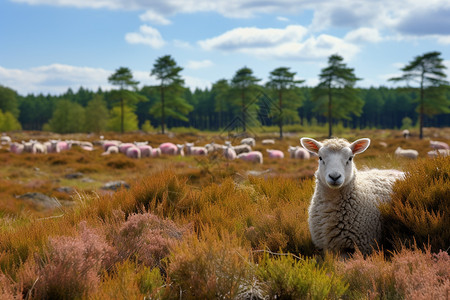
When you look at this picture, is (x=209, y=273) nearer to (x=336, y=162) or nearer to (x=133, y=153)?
(x=336, y=162)

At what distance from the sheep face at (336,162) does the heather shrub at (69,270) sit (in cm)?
238

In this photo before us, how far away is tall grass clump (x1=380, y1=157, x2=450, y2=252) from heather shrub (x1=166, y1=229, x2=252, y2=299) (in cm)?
168

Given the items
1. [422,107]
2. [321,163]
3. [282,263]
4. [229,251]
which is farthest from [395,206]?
[422,107]

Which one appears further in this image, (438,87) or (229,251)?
(438,87)

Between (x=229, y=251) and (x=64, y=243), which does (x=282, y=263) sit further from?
Result: (x=64, y=243)

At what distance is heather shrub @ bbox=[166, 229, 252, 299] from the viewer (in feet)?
7.86

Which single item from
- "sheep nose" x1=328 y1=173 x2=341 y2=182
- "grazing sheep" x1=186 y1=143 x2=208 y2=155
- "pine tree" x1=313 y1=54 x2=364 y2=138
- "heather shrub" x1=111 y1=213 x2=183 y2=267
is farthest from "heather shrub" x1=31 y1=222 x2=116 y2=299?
"pine tree" x1=313 y1=54 x2=364 y2=138

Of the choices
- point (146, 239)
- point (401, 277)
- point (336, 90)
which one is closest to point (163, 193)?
point (146, 239)

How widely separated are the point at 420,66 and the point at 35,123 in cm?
11212

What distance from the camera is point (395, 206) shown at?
391 centimetres

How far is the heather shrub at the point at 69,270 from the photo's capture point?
2.46 m

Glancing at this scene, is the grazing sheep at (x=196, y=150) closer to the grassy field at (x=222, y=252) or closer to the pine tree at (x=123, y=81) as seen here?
the grassy field at (x=222, y=252)

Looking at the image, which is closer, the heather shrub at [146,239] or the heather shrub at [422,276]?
the heather shrub at [422,276]

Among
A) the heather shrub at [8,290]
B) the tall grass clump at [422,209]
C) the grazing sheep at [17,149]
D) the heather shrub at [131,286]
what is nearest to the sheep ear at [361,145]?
the tall grass clump at [422,209]
